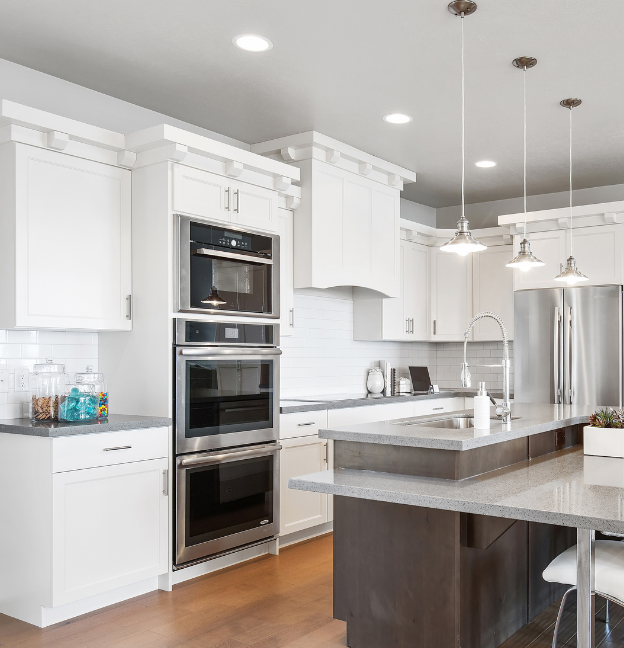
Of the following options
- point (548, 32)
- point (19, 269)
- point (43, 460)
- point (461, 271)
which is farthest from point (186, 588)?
point (461, 271)

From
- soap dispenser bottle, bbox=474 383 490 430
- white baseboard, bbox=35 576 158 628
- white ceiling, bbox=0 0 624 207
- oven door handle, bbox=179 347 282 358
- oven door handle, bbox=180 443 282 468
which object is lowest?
white baseboard, bbox=35 576 158 628

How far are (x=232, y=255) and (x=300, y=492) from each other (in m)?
1.59

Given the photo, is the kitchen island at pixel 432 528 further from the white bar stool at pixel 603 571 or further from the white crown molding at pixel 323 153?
the white crown molding at pixel 323 153

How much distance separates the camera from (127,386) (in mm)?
3873

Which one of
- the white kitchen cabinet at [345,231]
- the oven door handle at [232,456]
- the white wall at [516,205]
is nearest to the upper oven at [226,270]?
the white kitchen cabinet at [345,231]

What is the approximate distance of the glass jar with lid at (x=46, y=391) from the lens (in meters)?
3.46

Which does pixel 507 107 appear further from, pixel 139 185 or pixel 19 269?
pixel 19 269

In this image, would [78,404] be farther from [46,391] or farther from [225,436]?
[225,436]

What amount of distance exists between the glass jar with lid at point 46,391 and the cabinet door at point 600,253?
4177 mm

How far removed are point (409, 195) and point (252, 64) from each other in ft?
10.5

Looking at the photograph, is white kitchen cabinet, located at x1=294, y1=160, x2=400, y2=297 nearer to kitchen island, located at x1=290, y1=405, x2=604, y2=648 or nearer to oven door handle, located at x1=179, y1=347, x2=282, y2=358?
oven door handle, located at x1=179, y1=347, x2=282, y2=358

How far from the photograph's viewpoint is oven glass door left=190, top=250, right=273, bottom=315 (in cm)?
384

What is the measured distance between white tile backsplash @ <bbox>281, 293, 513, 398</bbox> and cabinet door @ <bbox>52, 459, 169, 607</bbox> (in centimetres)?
180

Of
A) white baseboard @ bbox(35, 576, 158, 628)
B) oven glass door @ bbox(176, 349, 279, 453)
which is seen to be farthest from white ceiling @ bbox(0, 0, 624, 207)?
white baseboard @ bbox(35, 576, 158, 628)
